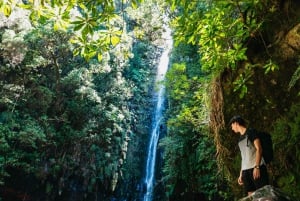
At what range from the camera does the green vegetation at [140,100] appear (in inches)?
181

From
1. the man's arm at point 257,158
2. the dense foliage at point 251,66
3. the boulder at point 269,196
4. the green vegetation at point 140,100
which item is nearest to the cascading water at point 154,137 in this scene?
the green vegetation at point 140,100

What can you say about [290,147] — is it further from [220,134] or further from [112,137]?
[112,137]

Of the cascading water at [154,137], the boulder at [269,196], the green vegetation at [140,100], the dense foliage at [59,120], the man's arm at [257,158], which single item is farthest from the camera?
the cascading water at [154,137]

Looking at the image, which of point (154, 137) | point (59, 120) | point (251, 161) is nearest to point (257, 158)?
point (251, 161)

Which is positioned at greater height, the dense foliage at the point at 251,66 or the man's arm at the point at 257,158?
the dense foliage at the point at 251,66

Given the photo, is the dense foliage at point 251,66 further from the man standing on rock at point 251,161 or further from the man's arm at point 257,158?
the man's arm at point 257,158

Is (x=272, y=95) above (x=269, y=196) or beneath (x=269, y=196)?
above

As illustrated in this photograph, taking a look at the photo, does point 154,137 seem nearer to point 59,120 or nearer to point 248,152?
point 59,120

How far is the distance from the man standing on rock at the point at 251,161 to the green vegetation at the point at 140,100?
0.78 meters

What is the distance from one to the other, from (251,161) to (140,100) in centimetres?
1757

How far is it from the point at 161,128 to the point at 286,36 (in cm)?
1540

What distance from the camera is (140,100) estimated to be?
69.8 ft

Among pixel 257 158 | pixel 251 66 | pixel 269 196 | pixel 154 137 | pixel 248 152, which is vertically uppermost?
pixel 154 137

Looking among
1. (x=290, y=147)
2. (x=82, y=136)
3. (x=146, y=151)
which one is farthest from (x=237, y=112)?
(x=146, y=151)
